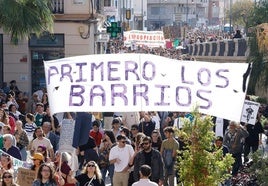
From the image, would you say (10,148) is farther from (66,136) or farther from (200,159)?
(200,159)

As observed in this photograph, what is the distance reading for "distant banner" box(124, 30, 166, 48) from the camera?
53.4 m

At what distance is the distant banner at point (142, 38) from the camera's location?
53375 mm

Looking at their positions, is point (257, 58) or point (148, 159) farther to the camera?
point (257, 58)

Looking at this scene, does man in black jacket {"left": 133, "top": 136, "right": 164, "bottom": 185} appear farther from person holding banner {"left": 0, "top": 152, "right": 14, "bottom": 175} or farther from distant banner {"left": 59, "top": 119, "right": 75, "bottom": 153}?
person holding banner {"left": 0, "top": 152, "right": 14, "bottom": 175}

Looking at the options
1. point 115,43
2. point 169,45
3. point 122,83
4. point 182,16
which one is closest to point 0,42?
point 122,83

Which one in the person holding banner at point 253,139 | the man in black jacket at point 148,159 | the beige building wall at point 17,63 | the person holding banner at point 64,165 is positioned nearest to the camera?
the person holding banner at point 64,165

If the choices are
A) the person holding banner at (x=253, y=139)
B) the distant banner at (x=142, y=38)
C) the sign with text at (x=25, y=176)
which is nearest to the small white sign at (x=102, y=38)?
the distant banner at (x=142, y=38)

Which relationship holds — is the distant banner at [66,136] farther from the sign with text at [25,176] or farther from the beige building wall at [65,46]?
the beige building wall at [65,46]

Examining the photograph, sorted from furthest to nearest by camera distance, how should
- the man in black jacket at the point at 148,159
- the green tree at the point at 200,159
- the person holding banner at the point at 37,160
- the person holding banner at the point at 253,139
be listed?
the person holding banner at the point at 253,139 → the man in black jacket at the point at 148,159 → the person holding banner at the point at 37,160 → the green tree at the point at 200,159

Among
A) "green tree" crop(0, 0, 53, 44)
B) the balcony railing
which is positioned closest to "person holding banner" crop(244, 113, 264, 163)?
"green tree" crop(0, 0, 53, 44)

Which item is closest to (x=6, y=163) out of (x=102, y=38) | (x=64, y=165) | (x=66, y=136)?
(x=64, y=165)

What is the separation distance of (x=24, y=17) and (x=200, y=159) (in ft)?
53.7

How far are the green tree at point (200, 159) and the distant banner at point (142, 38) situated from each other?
40.5 m

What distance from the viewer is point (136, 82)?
1574 cm
